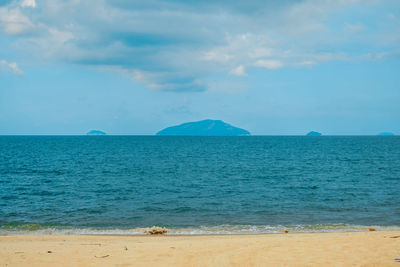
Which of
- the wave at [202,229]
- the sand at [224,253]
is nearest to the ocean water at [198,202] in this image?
the wave at [202,229]

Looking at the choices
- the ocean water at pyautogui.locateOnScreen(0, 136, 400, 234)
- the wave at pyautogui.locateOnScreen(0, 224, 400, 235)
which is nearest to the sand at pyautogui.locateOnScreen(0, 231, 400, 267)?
the wave at pyautogui.locateOnScreen(0, 224, 400, 235)

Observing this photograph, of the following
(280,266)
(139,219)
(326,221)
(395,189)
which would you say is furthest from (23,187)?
(395,189)

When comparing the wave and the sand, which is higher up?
the sand

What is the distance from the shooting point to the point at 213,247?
40.1ft

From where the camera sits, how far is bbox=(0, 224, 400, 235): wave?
18.4m

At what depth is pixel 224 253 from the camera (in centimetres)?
1131

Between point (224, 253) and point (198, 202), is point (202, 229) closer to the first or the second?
point (198, 202)

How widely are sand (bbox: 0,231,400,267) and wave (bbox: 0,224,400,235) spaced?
5190mm

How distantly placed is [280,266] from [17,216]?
20.0 metres

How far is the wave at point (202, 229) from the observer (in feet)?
60.3

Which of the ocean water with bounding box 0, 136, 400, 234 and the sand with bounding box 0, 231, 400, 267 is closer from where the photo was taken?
the sand with bounding box 0, 231, 400, 267

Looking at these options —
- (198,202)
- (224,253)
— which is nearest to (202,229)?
(198,202)

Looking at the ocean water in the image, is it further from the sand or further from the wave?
the sand

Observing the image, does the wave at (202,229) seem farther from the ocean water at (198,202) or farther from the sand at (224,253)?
the sand at (224,253)
